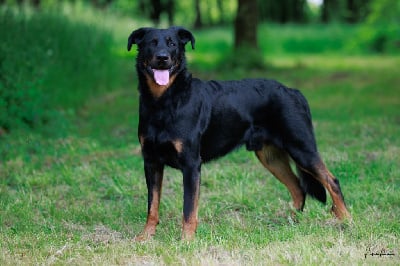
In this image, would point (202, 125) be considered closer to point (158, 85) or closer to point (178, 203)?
point (158, 85)

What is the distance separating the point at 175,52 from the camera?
5.58m

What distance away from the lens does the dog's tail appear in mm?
6383

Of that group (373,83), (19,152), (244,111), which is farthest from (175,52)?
(373,83)

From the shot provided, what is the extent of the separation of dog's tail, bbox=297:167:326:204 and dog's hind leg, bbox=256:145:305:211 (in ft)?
0.39

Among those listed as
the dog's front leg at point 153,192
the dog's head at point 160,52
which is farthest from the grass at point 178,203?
the dog's head at point 160,52

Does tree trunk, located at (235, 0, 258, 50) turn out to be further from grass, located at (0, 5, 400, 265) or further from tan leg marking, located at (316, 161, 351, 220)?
tan leg marking, located at (316, 161, 351, 220)

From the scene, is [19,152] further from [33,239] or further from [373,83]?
[373,83]

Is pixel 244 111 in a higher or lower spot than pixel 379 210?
higher

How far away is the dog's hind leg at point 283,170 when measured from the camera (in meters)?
6.52

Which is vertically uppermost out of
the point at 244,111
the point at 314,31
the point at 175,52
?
the point at 175,52

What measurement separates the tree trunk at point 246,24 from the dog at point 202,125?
44.9 ft

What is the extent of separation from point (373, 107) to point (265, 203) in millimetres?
7185

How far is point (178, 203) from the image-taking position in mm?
6750
